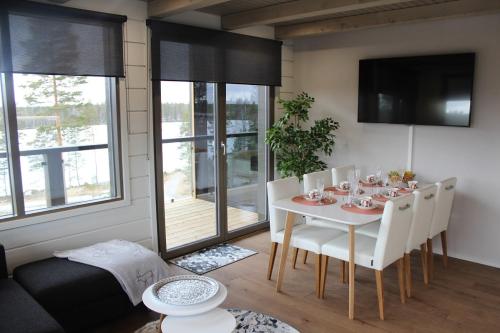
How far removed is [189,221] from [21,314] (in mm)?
2331

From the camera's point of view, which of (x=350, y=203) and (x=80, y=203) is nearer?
(x=350, y=203)

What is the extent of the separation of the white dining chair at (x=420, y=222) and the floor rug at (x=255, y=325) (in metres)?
1.12

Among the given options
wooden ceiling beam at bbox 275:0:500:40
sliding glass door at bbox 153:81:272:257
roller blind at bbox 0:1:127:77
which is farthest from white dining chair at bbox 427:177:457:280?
roller blind at bbox 0:1:127:77

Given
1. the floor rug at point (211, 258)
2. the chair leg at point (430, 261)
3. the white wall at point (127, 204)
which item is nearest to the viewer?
the white wall at point (127, 204)

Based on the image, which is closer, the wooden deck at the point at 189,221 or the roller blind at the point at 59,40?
the roller blind at the point at 59,40

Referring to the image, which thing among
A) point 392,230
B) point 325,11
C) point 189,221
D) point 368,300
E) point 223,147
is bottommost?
point 368,300

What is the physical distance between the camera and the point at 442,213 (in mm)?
3873

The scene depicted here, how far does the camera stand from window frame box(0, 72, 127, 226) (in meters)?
3.13

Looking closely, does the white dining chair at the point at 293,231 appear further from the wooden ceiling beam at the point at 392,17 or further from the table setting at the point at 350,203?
the wooden ceiling beam at the point at 392,17

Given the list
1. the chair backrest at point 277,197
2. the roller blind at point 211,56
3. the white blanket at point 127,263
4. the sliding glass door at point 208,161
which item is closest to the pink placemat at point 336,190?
the chair backrest at point 277,197

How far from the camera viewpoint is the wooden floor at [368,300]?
3.06 m

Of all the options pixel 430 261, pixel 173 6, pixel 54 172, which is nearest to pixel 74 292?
pixel 54 172

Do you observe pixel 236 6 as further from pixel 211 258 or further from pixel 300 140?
pixel 211 258

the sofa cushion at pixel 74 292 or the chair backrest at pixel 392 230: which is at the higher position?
the chair backrest at pixel 392 230
